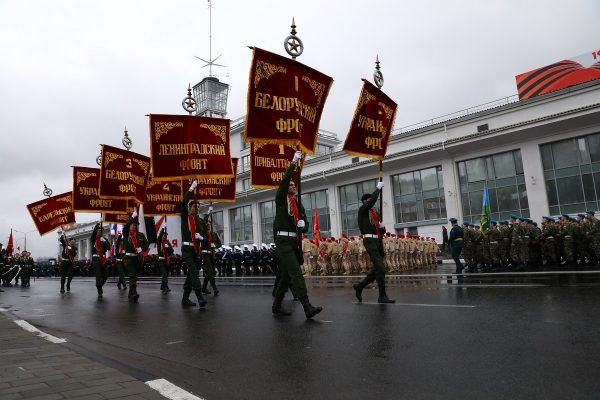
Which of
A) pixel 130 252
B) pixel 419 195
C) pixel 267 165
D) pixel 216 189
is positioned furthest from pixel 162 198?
pixel 419 195

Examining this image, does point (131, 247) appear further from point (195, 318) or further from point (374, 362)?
point (374, 362)

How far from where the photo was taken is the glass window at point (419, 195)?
29.4 meters

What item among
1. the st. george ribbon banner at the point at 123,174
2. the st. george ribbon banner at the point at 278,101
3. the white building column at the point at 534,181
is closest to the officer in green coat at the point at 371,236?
the st. george ribbon banner at the point at 278,101

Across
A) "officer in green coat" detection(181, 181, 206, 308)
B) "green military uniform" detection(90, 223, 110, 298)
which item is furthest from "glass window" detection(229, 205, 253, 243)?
"officer in green coat" detection(181, 181, 206, 308)

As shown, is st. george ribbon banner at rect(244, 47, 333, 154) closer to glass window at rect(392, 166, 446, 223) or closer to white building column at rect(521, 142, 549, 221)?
white building column at rect(521, 142, 549, 221)

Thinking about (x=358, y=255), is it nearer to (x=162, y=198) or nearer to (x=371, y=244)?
(x=162, y=198)

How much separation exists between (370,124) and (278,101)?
262 cm

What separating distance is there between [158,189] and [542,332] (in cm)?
1722

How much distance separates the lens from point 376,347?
4.48 metres

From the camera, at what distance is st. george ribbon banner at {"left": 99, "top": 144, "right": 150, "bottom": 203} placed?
16625mm

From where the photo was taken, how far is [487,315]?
584cm

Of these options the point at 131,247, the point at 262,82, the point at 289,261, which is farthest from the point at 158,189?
the point at 289,261

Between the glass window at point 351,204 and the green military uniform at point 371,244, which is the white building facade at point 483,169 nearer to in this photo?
the glass window at point 351,204

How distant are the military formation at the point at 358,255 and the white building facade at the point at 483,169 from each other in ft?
23.9
